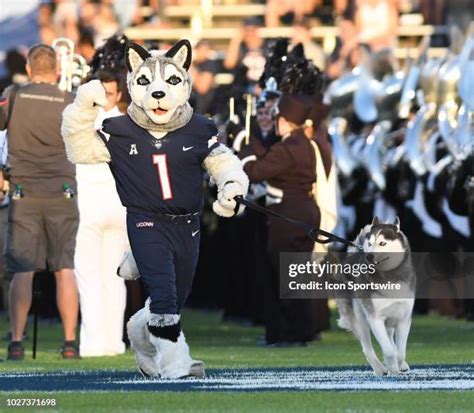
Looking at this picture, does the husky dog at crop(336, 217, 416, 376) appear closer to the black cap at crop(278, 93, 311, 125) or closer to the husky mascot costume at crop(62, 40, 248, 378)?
the husky mascot costume at crop(62, 40, 248, 378)

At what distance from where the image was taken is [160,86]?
544 inches

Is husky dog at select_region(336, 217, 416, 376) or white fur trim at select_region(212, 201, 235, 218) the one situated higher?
white fur trim at select_region(212, 201, 235, 218)

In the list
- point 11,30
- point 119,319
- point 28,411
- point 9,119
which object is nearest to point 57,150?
point 9,119

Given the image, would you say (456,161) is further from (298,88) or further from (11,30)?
(11,30)

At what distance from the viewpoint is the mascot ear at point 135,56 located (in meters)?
14.0

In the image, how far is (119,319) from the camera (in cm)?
1767

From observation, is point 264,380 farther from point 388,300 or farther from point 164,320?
point 388,300

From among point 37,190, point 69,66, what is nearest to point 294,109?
point 69,66

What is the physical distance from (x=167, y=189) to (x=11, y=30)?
1706 cm

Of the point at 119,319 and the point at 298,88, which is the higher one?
the point at 298,88

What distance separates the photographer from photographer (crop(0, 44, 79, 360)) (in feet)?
54.2

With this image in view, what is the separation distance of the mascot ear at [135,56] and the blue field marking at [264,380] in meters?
1.91

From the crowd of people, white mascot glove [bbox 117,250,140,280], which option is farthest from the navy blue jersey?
the crowd of people

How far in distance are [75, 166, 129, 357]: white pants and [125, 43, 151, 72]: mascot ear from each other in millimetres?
3436
